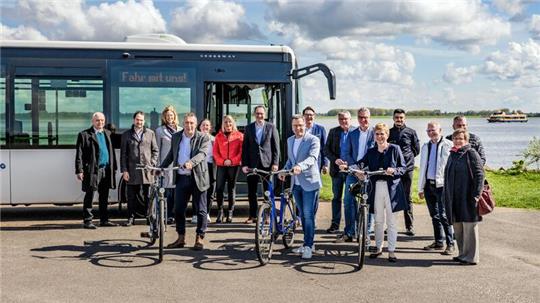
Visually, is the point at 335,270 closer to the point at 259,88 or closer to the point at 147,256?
the point at 147,256

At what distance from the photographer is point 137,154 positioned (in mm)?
10719

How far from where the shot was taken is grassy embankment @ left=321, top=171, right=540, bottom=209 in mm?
14195

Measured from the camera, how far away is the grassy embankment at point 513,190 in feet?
46.6

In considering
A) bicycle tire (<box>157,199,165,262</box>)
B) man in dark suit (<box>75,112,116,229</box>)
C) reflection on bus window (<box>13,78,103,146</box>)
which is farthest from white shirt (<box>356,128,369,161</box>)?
reflection on bus window (<box>13,78,103,146</box>)

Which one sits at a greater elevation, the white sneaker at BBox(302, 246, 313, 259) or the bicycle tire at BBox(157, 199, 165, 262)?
the bicycle tire at BBox(157, 199, 165, 262)

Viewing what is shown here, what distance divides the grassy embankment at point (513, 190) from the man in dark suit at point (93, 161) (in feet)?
18.5

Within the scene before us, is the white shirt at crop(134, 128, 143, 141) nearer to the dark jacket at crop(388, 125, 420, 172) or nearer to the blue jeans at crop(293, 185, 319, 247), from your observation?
the blue jeans at crop(293, 185, 319, 247)

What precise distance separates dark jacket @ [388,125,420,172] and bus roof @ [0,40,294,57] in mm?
3173

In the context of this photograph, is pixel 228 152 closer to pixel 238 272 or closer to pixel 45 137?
pixel 45 137

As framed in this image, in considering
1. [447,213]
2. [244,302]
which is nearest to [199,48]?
[447,213]

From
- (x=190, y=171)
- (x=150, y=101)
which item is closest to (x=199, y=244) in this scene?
(x=190, y=171)

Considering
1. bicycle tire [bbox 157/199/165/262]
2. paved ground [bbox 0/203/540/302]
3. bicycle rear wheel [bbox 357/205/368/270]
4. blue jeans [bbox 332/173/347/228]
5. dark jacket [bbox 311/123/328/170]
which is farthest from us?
dark jacket [bbox 311/123/328/170]

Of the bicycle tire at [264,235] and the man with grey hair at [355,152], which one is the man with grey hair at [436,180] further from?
the bicycle tire at [264,235]

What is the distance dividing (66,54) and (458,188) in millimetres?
7284
